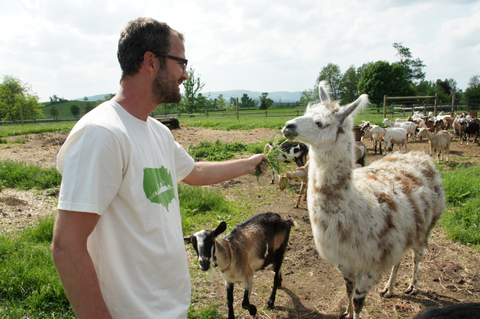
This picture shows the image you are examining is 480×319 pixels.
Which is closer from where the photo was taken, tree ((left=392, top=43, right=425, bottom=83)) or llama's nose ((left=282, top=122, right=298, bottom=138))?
llama's nose ((left=282, top=122, right=298, bottom=138))

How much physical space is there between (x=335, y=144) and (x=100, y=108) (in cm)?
221

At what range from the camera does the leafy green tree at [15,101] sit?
134 ft

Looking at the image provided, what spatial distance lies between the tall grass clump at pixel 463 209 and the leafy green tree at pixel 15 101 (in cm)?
4830

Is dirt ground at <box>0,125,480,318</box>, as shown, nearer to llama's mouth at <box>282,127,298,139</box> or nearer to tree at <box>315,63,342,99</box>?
llama's mouth at <box>282,127,298,139</box>

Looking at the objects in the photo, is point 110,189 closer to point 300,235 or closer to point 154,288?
point 154,288

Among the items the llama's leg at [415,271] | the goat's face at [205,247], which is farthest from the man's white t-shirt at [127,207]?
the llama's leg at [415,271]

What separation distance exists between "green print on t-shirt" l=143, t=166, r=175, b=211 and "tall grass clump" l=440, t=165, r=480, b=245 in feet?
16.4

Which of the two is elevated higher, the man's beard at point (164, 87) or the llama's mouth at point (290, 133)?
the man's beard at point (164, 87)

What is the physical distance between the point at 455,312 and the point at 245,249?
85.3 inches

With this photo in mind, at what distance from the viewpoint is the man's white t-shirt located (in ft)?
3.57

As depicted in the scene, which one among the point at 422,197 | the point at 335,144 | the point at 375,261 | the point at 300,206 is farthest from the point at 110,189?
the point at 300,206

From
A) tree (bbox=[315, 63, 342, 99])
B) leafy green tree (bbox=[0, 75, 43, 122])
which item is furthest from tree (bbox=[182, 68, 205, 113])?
tree (bbox=[315, 63, 342, 99])

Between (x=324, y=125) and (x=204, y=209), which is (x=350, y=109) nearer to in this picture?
(x=324, y=125)

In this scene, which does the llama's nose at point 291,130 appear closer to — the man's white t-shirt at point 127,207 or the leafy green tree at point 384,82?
the man's white t-shirt at point 127,207
